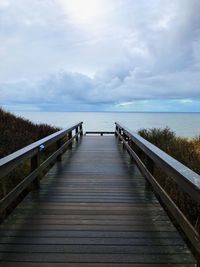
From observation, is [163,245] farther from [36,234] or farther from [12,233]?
[12,233]

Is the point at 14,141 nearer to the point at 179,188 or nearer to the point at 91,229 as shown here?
the point at 179,188

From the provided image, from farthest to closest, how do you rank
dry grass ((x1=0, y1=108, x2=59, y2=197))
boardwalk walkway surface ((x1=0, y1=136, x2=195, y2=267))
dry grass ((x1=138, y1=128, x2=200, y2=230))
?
dry grass ((x1=0, y1=108, x2=59, y2=197)) < dry grass ((x1=138, y1=128, x2=200, y2=230)) < boardwalk walkway surface ((x1=0, y1=136, x2=195, y2=267))

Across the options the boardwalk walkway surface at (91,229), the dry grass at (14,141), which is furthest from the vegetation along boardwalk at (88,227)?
the dry grass at (14,141)

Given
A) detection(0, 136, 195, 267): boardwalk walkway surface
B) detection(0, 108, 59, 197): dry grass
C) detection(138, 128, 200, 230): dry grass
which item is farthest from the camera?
detection(0, 108, 59, 197): dry grass

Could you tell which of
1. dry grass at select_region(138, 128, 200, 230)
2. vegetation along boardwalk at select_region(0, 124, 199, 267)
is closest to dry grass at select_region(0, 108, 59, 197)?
vegetation along boardwalk at select_region(0, 124, 199, 267)

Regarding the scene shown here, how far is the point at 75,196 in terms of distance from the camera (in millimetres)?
6023

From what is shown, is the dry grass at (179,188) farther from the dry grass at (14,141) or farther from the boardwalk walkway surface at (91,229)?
the dry grass at (14,141)

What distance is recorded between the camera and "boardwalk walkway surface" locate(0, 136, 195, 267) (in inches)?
140

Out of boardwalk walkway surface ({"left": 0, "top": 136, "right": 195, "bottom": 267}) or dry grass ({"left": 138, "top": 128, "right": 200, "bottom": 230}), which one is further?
dry grass ({"left": 138, "top": 128, "right": 200, "bottom": 230})

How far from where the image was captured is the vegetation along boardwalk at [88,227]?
3.56 meters

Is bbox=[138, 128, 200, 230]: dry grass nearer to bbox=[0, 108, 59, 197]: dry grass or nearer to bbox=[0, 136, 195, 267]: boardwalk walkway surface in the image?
bbox=[0, 136, 195, 267]: boardwalk walkway surface

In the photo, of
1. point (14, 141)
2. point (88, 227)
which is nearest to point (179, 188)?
point (88, 227)

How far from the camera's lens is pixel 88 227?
4.45 metres

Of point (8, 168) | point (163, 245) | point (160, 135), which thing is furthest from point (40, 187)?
point (160, 135)
